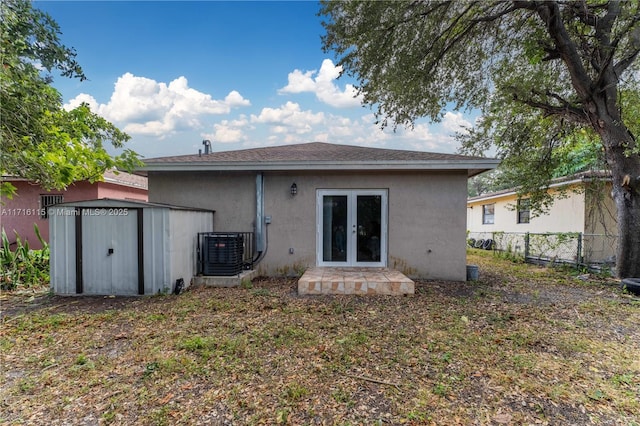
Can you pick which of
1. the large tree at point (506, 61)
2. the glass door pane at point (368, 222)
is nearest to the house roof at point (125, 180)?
the glass door pane at point (368, 222)

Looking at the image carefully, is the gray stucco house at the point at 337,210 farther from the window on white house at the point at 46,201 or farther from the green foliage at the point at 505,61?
the window on white house at the point at 46,201

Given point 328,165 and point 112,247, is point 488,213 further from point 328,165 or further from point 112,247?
point 112,247

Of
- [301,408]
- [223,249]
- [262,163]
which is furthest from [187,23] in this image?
[301,408]

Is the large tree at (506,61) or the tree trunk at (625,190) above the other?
the large tree at (506,61)

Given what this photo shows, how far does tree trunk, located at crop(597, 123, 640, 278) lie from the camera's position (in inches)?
276

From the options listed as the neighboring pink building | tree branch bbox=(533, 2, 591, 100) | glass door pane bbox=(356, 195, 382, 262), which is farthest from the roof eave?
the neighboring pink building

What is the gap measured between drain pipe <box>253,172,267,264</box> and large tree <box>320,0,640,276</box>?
3.68m

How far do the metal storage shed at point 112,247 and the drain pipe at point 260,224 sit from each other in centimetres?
188

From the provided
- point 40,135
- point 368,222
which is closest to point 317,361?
point 368,222

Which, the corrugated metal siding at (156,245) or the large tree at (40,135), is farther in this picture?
the corrugated metal siding at (156,245)

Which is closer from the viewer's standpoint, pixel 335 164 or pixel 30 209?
pixel 335 164

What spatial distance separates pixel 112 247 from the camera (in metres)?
5.26

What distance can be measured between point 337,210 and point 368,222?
756 mm

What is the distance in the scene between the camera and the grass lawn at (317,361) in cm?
225
